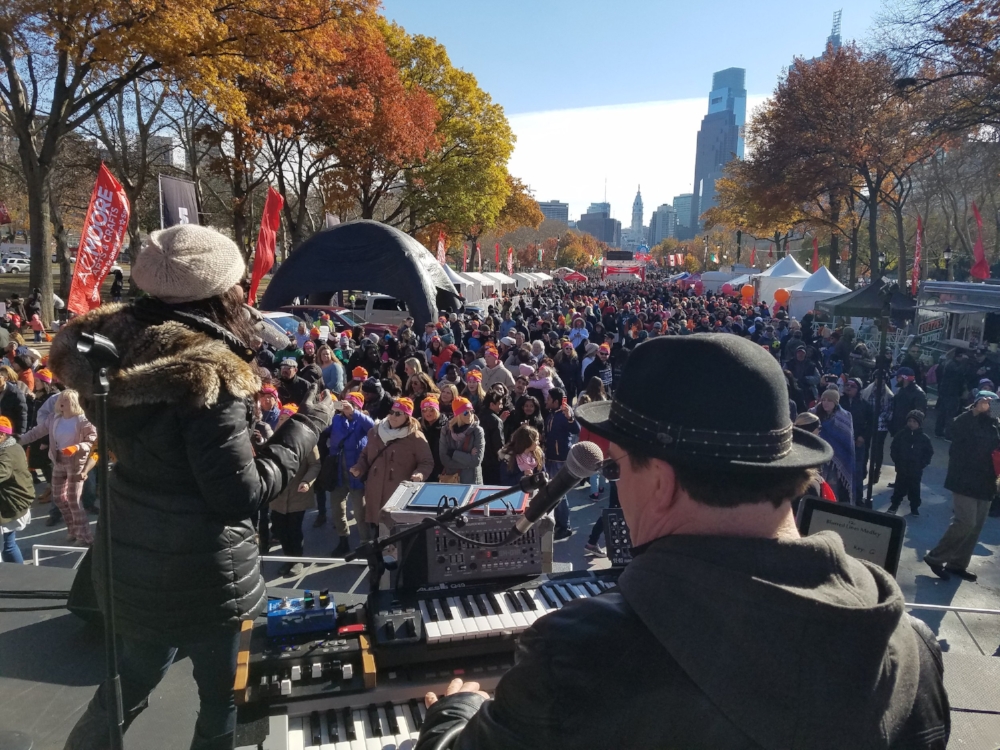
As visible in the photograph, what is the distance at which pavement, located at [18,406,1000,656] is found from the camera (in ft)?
19.4

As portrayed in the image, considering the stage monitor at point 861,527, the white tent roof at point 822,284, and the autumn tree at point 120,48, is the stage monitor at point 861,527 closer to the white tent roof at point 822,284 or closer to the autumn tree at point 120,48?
the autumn tree at point 120,48

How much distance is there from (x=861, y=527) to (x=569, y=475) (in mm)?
1331

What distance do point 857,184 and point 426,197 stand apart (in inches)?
809

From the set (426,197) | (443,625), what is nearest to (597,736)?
(443,625)

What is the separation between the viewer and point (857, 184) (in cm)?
3112

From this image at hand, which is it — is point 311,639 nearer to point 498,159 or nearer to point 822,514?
point 822,514

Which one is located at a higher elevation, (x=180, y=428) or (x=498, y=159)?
(x=498, y=159)

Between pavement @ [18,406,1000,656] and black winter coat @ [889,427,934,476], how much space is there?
2.25 feet

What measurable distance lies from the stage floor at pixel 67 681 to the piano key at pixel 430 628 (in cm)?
167

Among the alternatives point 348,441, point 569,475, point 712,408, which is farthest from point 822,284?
point 712,408

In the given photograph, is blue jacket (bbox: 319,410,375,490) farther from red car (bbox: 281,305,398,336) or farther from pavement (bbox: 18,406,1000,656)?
red car (bbox: 281,305,398,336)

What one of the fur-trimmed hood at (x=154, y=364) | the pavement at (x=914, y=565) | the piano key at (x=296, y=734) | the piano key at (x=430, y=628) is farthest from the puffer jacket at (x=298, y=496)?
the piano key at (x=296, y=734)

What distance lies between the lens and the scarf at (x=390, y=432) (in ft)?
21.5

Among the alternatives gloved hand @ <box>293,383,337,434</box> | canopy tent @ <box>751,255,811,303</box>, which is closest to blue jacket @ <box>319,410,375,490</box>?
gloved hand @ <box>293,383,337,434</box>
